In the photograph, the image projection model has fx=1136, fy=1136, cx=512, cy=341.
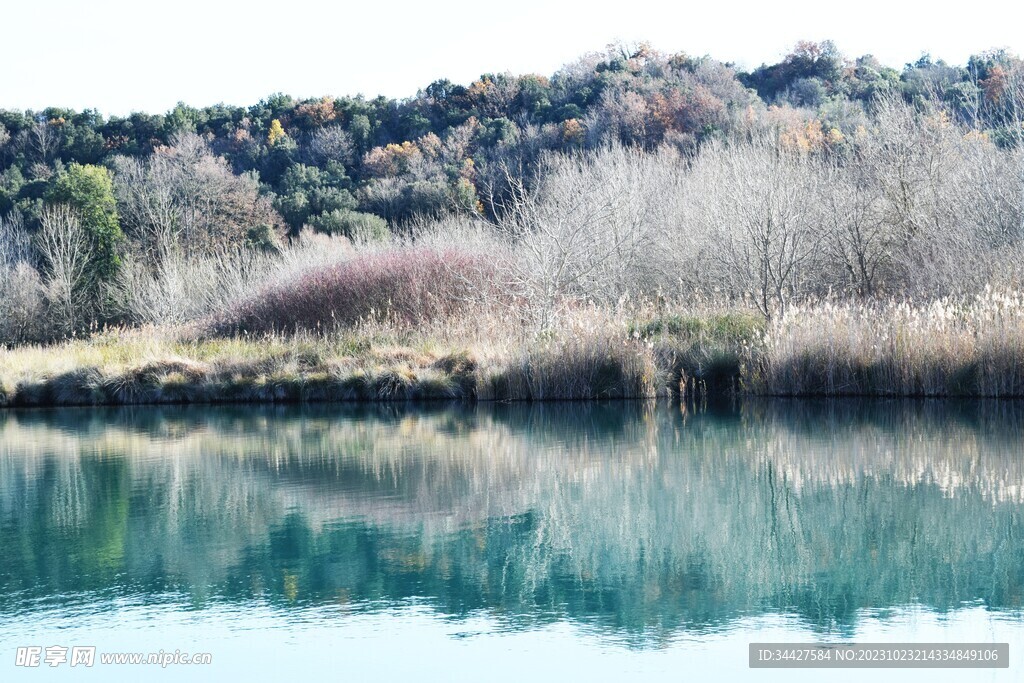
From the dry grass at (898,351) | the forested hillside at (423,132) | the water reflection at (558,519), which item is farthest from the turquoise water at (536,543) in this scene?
the forested hillside at (423,132)

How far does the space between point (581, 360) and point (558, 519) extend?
8785 mm

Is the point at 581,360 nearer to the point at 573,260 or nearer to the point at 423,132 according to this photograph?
the point at 573,260

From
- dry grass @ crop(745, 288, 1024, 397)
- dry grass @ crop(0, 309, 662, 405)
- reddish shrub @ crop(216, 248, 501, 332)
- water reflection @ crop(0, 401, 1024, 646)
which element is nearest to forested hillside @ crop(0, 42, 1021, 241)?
Result: reddish shrub @ crop(216, 248, 501, 332)

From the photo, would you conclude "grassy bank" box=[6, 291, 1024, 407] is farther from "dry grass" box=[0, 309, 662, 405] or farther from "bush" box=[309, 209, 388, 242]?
"bush" box=[309, 209, 388, 242]

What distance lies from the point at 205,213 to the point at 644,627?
35238 mm

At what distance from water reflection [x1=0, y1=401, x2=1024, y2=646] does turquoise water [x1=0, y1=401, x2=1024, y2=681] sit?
3cm

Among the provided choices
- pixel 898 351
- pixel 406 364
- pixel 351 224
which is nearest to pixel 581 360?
pixel 406 364

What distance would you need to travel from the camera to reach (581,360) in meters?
17.1

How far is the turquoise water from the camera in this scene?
5.77m

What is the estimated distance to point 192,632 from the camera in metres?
5.96

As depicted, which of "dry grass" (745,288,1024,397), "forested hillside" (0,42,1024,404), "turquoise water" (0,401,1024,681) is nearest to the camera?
"turquoise water" (0,401,1024,681)

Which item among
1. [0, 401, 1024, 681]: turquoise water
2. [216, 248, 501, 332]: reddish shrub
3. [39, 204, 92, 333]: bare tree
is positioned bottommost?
[0, 401, 1024, 681]: turquoise water

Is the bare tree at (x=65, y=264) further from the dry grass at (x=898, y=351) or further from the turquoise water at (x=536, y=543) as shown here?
the dry grass at (x=898, y=351)

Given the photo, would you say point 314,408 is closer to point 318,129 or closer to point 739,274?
point 739,274
